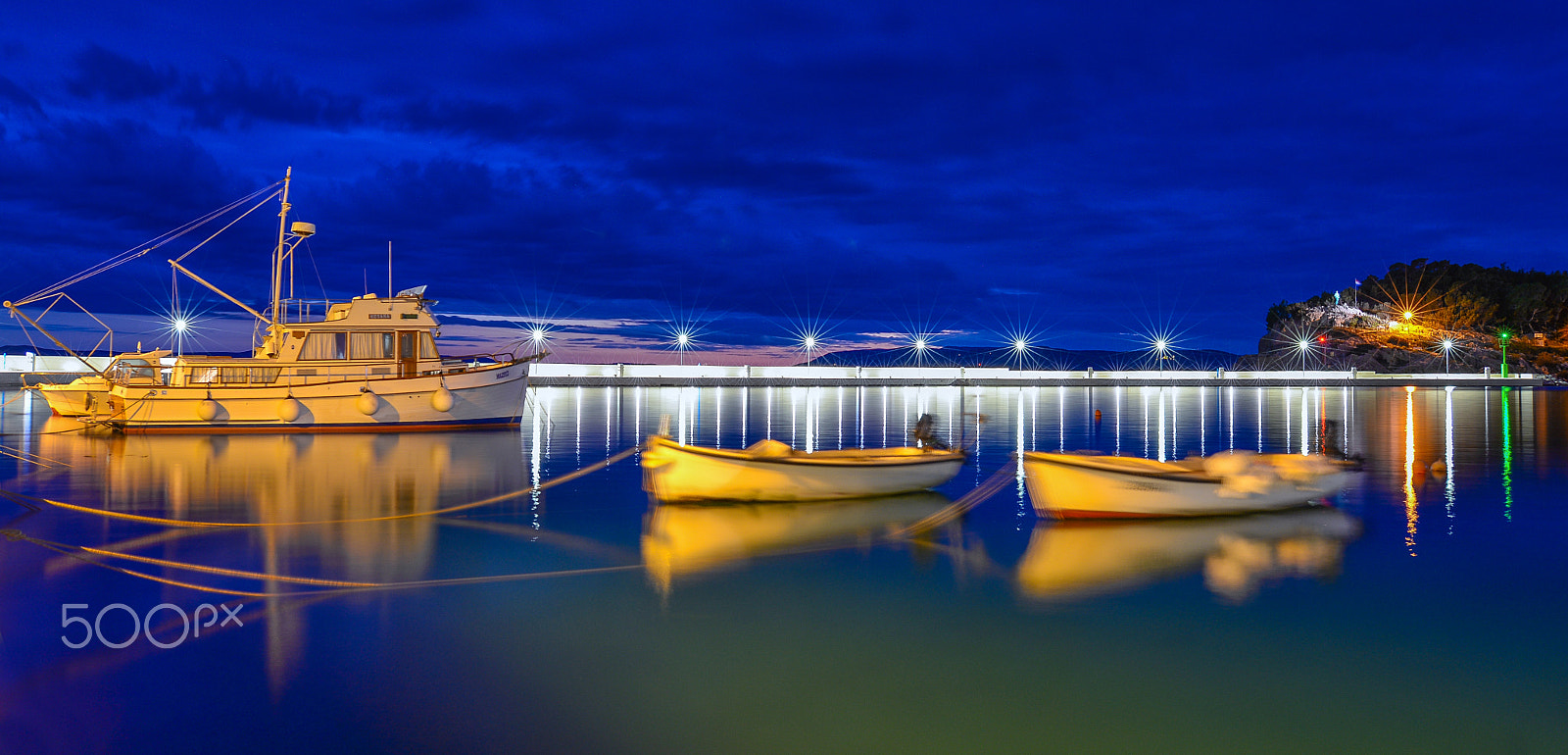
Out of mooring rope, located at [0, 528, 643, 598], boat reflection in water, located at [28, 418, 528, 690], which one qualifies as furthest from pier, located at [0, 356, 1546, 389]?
mooring rope, located at [0, 528, 643, 598]

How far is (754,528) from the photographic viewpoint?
508 inches

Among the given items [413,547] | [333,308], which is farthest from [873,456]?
[333,308]

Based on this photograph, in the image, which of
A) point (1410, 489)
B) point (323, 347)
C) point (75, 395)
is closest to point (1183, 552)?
point (1410, 489)

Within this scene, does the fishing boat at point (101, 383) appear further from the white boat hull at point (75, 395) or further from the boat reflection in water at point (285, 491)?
the boat reflection in water at point (285, 491)

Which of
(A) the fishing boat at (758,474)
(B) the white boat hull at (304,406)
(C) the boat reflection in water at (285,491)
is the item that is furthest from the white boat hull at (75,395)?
(A) the fishing boat at (758,474)

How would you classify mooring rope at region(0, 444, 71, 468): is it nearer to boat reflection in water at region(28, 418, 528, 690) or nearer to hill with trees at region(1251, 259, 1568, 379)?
boat reflection in water at region(28, 418, 528, 690)

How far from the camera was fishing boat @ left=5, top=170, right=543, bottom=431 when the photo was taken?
94.7 feet

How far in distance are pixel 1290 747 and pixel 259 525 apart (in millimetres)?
12295

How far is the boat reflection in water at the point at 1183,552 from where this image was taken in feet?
32.4

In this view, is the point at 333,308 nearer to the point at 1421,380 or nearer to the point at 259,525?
the point at 259,525

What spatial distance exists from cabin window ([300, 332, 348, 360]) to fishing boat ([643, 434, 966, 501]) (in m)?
19.6

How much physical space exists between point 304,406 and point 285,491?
574 inches

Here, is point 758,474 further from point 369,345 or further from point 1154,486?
point 369,345

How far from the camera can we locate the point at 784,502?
1468 centimetres
